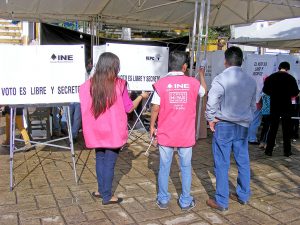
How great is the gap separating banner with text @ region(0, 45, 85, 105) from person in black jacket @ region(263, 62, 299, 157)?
362 centimetres

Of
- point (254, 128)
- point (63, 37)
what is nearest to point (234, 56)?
point (254, 128)

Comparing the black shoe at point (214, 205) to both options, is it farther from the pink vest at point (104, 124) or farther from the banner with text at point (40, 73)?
the banner with text at point (40, 73)

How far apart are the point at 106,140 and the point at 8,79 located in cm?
153

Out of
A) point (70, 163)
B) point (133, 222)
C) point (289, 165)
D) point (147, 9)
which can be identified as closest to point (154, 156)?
point (70, 163)

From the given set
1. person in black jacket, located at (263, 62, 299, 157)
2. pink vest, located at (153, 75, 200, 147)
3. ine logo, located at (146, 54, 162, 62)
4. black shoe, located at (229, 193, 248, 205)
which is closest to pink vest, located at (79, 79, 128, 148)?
pink vest, located at (153, 75, 200, 147)

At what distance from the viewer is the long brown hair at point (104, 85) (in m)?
3.86

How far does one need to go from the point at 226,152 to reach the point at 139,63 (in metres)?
3.01

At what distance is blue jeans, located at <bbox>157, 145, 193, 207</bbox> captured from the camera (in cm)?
393

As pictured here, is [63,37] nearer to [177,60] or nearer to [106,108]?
[106,108]

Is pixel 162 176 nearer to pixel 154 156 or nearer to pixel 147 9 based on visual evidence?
pixel 154 156

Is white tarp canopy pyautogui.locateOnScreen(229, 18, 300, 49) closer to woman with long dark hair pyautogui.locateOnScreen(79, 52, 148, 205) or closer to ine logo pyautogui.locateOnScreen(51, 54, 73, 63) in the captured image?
ine logo pyautogui.locateOnScreen(51, 54, 73, 63)

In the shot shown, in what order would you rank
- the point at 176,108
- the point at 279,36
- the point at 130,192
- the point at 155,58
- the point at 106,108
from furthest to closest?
the point at 279,36 → the point at 155,58 → the point at 130,192 → the point at 106,108 → the point at 176,108

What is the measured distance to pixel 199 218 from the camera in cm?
389

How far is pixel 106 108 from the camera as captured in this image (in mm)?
3904
